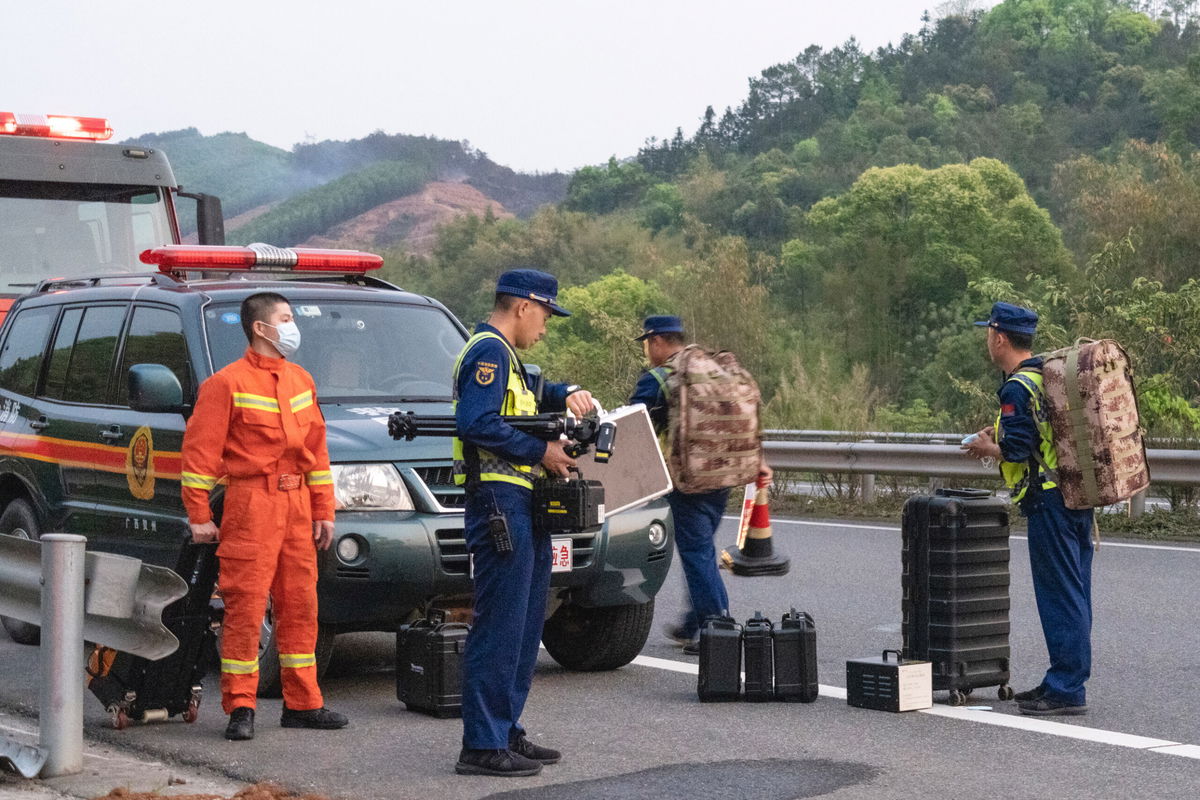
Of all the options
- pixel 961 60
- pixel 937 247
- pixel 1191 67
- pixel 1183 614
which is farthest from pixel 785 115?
pixel 1183 614

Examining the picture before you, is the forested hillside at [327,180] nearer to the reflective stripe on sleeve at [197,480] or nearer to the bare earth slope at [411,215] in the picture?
the bare earth slope at [411,215]

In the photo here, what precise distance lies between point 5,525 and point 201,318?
207cm

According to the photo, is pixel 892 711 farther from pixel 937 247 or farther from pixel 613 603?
pixel 937 247

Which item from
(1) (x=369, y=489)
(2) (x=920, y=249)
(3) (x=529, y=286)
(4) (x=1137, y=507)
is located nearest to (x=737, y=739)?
(1) (x=369, y=489)

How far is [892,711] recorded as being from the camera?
24.1 ft

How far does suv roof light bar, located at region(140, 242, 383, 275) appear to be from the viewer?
8.94 metres

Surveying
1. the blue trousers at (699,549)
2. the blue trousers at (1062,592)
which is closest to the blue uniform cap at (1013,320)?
the blue trousers at (1062,592)

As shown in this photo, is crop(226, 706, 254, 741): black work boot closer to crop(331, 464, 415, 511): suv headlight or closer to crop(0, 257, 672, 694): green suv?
crop(0, 257, 672, 694): green suv

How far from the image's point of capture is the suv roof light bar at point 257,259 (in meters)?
8.94

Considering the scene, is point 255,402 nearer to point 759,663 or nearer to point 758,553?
point 759,663

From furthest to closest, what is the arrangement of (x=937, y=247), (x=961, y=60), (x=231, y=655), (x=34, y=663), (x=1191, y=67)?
(x=961, y=60), (x=1191, y=67), (x=937, y=247), (x=34, y=663), (x=231, y=655)

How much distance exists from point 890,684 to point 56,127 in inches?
441

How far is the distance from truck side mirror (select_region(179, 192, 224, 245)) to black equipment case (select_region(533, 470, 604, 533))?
35.6 ft

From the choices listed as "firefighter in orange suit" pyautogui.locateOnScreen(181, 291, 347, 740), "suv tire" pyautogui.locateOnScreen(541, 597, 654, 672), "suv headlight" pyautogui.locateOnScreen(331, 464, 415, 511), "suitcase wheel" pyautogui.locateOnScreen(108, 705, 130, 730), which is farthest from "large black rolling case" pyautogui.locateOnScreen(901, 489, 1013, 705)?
"suitcase wheel" pyautogui.locateOnScreen(108, 705, 130, 730)
